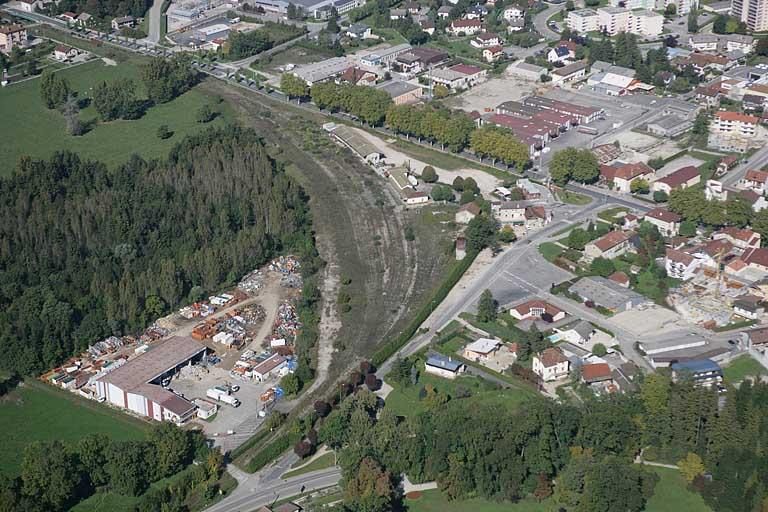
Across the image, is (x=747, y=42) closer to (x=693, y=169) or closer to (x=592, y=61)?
(x=592, y=61)

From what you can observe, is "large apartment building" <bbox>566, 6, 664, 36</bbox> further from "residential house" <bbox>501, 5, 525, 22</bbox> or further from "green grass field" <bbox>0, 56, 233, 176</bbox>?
"green grass field" <bbox>0, 56, 233, 176</bbox>

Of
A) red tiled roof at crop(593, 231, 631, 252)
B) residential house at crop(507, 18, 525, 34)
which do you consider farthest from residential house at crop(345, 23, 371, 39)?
red tiled roof at crop(593, 231, 631, 252)

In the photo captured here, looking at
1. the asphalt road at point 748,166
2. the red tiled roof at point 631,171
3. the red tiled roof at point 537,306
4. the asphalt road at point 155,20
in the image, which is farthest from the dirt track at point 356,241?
the asphalt road at point 155,20

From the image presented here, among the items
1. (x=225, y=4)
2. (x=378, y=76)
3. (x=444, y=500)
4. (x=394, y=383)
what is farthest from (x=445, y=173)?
(x=225, y=4)

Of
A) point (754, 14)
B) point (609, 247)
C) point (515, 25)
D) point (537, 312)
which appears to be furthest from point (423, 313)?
point (754, 14)

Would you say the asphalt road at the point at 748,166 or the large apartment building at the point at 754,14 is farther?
the large apartment building at the point at 754,14

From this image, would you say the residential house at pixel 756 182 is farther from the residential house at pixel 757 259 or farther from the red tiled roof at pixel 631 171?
the residential house at pixel 757 259

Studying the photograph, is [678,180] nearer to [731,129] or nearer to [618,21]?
[731,129]
